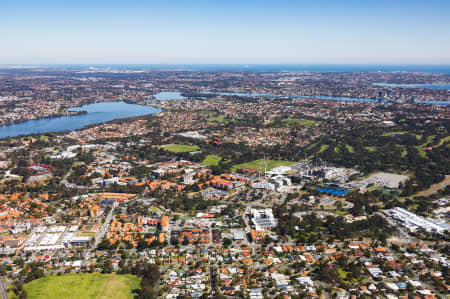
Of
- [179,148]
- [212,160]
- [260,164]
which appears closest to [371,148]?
[260,164]

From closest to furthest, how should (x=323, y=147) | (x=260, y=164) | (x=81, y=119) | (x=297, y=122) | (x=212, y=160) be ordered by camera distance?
(x=260, y=164)
(x=212, y=160)
(x=323, y=147)
(x=297, y=122)
(x=81, y=119)

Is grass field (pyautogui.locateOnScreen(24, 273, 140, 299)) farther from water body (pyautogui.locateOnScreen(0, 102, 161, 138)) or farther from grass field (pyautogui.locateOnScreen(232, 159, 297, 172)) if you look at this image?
water body (pyautogui.locateOnScreen(0, 102, 161, 138))

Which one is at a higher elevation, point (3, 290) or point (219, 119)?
point (219, 119)

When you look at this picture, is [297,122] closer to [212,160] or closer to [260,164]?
[260,164]

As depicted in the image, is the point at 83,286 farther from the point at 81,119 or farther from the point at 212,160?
the point at 81,119

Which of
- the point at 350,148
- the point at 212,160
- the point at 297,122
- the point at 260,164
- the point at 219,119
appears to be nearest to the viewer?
the point at 260,164

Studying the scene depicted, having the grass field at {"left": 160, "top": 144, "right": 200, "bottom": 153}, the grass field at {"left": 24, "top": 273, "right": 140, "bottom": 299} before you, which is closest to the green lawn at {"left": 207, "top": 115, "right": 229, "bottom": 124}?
the grass field at {"left": 160, "top": 144, "right": 200, "bottom": 153}

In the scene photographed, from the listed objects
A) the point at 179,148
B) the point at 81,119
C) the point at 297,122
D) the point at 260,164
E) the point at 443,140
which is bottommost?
the point at 260,164

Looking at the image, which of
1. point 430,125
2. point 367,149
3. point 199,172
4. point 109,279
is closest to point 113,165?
point 199,172

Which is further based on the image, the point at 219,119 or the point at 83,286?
the point at 219,119
